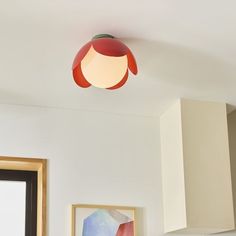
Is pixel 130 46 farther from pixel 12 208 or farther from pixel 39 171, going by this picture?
pixel 12 208

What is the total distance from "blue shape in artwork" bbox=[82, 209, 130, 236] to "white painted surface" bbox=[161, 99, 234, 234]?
338 mm

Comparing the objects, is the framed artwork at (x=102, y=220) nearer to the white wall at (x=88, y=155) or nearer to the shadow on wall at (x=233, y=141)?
the white wall at (x=88, y=155)

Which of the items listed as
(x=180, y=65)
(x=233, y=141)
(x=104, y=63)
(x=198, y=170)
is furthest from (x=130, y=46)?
(x=233, y=141)

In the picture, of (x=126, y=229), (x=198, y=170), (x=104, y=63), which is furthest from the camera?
(x=126, y=229)

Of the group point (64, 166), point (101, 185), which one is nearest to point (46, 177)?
point (64, 166)

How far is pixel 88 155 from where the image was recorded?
3473mm

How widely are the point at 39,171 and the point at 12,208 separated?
313 millimetres

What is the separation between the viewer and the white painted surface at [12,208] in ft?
11.3

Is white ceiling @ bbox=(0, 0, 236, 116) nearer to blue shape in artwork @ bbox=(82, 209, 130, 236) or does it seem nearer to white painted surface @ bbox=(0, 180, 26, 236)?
white painted surface @ bbox=(0, 180, 26, 236)

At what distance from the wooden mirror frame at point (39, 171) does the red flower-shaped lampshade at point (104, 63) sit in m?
0.92

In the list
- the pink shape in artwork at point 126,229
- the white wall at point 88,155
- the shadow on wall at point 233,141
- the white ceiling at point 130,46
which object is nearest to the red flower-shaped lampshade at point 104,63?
the white ceiling at point 130,46

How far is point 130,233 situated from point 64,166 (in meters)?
0.62

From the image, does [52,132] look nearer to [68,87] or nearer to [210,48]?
[68,87]

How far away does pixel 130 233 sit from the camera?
3.39 m
